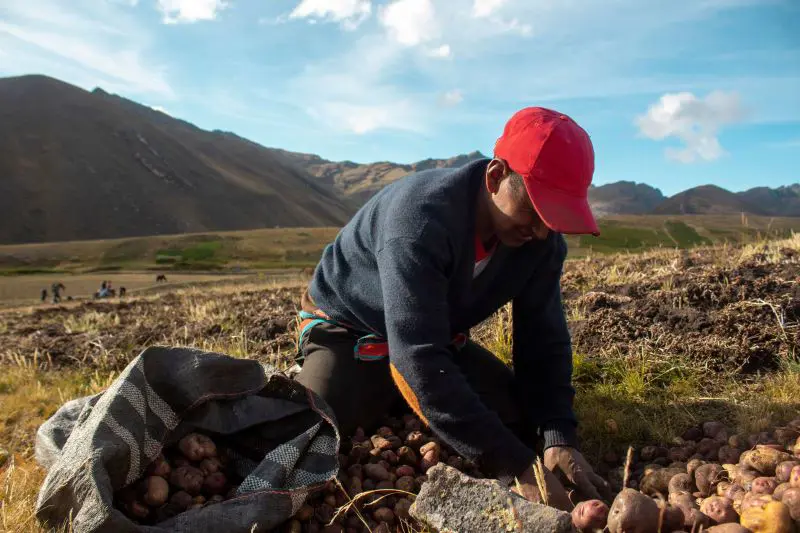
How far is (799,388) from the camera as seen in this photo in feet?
9.05

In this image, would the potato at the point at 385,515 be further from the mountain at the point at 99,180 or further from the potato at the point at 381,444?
the mountain at the point at 99,180

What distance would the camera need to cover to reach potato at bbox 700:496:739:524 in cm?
180

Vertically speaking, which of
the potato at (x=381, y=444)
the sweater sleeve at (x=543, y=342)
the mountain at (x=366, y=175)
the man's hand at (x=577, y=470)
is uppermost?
the mountain at (x=366, y=175)

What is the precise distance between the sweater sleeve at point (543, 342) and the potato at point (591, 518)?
0.87m

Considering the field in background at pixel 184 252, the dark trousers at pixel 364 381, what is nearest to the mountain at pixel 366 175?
the field in background at pixel 184 252

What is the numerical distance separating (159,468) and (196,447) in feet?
0.54

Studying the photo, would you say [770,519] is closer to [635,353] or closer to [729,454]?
[729,454]

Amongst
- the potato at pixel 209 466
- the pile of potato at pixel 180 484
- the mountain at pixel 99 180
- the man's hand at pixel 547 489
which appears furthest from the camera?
the mountain at pixel 99 180

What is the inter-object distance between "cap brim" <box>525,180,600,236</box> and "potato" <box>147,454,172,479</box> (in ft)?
5.66

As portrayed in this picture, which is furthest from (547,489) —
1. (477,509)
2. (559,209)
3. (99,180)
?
(99,180)

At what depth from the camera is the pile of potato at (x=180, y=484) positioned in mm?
2197

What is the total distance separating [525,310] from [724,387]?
108 cm

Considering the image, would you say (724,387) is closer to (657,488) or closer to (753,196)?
(657,488)

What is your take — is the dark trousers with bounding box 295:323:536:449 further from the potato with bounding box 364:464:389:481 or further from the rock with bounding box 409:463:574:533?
the rock with bounding box 409:463:574:533
